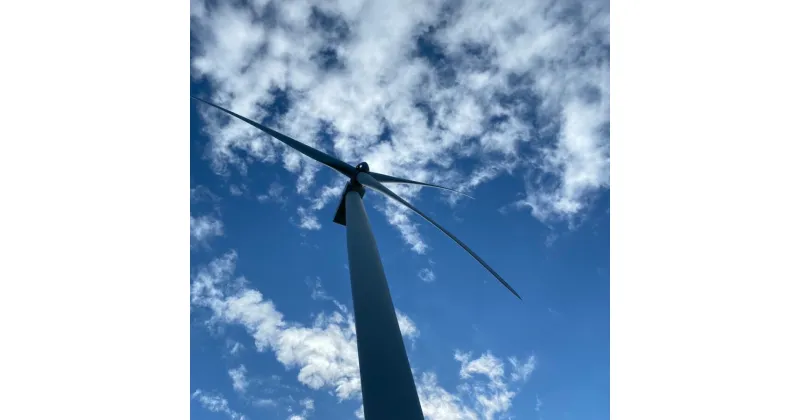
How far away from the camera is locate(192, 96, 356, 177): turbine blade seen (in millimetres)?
20609

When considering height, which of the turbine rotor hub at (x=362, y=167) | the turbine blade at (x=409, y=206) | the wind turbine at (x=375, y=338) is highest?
the turbine rotor hub at (x=362, y=167)

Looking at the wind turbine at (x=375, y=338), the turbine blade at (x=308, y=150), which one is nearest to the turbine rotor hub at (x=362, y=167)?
the turbine blade at (x=308, y=150)

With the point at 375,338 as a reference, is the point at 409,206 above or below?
above

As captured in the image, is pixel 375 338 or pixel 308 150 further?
pixel 308 150

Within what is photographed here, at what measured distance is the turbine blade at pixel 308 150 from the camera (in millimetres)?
20609

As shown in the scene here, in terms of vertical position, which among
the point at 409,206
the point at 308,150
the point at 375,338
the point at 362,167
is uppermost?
the point at 308,150

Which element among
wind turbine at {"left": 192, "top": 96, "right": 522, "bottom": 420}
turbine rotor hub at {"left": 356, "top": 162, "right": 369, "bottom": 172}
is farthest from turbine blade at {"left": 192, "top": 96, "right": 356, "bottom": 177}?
wind turbine at {"left": 192, "top": 96, "right": 522, "bottom": 420}

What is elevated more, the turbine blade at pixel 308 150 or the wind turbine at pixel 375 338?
the turbine blade at pixel 308 150

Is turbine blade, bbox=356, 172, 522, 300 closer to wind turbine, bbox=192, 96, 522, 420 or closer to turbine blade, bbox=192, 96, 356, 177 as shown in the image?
turbine blade, bbox=192, 96, 356, 177

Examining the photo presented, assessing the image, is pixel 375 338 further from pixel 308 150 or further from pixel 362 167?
pixel 308 150

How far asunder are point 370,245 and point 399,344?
3998mm

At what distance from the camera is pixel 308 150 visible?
2153 centimetres

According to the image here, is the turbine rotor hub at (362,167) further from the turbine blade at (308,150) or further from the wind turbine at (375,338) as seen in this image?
the wind turbine at (375,338)

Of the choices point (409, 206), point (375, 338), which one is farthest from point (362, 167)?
point (375, 338)
